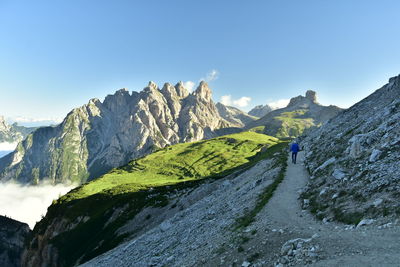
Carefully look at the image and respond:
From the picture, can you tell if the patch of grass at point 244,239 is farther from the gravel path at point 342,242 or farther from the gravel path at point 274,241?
the gravel path at point 342,242

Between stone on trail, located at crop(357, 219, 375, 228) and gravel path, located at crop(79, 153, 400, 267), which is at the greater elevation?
stone on trail, located at crop(357, 219, 375, 228)

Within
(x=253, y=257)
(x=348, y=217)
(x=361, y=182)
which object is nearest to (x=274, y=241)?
(x=253, y=257)

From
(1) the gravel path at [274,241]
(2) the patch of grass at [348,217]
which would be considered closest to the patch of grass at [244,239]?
(1) the gravel path at [274,241]

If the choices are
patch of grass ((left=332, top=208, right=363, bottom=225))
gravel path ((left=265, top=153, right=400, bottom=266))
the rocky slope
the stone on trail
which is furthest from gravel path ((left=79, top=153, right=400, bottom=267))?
the rocky slope

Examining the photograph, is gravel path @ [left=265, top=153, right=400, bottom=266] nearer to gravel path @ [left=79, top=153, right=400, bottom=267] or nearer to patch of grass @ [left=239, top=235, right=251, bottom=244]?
gravel path @ [left=79, top=153, right=400, bottom=267]

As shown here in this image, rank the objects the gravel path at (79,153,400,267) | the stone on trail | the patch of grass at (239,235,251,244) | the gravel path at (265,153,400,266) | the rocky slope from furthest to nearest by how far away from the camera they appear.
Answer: the patch of grass at (239,235,251,244) → the rocky slope → the stone on trail → the gravel path at (79,153,400,267) → the gravel path at (265,153,400,266)

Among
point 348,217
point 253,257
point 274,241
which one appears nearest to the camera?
point 253,257

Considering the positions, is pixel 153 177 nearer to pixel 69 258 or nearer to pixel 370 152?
pixel 69 258

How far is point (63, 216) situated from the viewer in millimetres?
126625

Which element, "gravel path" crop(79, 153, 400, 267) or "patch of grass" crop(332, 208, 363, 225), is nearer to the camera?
"gravel path" crop(79, 153, 400, 267)

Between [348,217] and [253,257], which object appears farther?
[348,217]

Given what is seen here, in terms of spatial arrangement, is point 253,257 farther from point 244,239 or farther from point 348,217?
point 348,217

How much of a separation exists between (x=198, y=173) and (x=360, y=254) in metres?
182

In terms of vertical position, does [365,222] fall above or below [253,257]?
above
